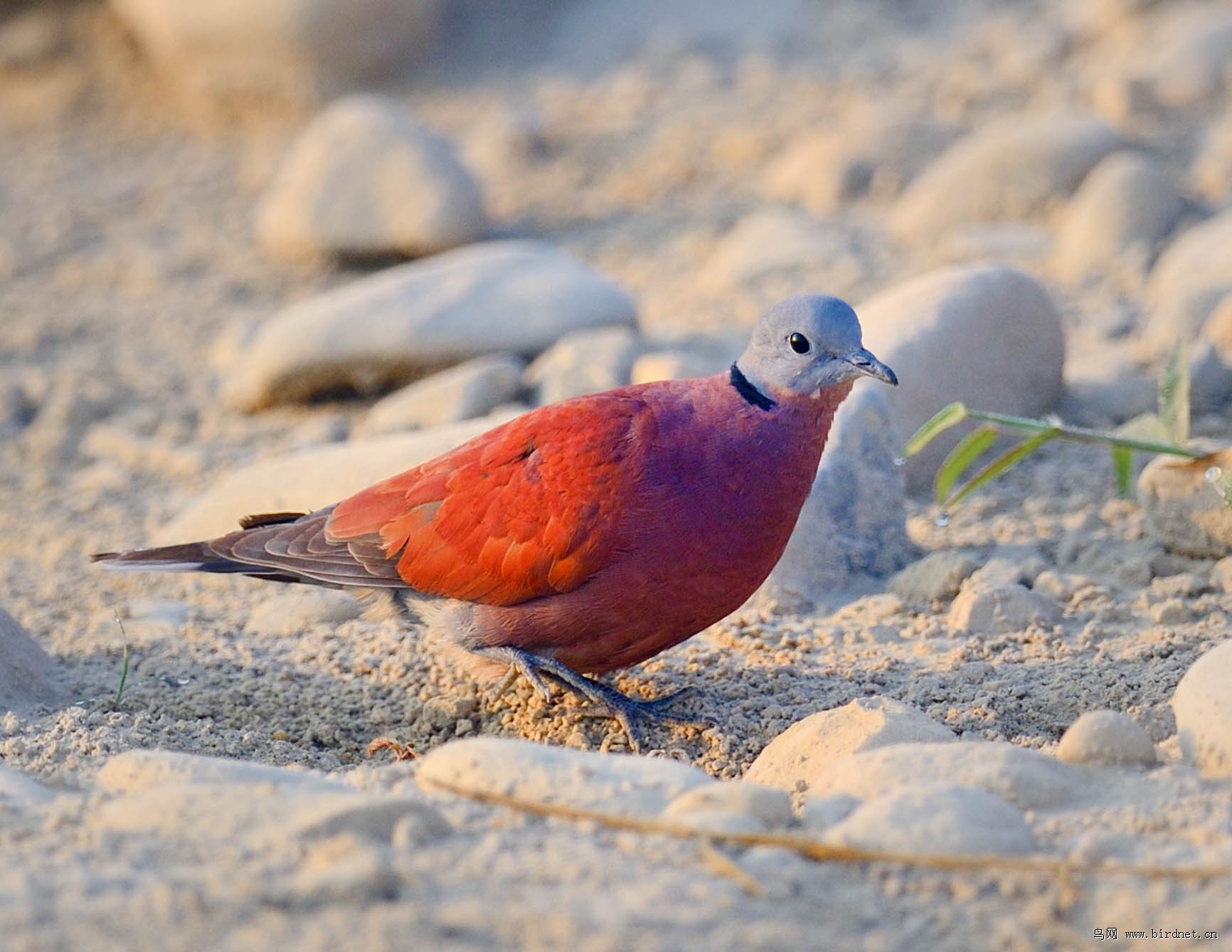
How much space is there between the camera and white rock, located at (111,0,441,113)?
999cm

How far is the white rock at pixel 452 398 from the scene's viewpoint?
5.99 meters

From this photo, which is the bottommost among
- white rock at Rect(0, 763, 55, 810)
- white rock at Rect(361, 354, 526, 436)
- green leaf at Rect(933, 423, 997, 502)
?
white rock at Rect(0, 763, 55, 810)

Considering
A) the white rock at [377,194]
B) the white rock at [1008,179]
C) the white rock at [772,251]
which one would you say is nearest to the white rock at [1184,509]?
the white rock at [772,251]

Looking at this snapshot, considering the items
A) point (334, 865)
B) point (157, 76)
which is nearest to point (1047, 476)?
point (334, 865)

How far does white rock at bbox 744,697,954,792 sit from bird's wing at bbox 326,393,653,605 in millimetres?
627

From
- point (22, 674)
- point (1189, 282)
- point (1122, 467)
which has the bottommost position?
point (22, 674)

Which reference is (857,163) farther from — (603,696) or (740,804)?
(740,804)

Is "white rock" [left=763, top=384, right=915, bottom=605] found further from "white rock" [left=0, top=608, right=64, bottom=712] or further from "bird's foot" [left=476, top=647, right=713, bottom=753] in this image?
"white rock" [left=0, top=608, right=64, bottom=712]

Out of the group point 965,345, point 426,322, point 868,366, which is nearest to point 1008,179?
point 965,345

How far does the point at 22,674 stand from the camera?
4074mm

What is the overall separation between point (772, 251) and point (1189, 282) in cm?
203

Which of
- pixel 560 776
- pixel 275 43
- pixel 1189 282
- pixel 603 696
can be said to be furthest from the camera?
pixel 275 43

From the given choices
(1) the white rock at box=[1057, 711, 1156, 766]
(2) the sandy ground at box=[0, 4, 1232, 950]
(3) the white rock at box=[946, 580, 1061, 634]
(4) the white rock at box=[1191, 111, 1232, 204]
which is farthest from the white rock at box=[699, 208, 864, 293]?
(1) the white rock at box=[1057, 711, 1156, 766]

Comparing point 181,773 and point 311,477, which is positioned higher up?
point 311,477
